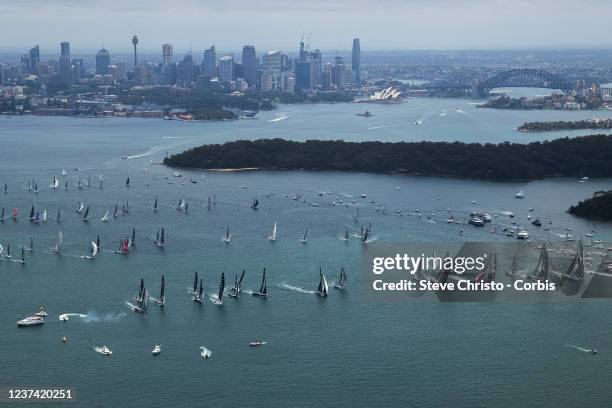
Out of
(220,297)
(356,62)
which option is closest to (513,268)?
(220,297)

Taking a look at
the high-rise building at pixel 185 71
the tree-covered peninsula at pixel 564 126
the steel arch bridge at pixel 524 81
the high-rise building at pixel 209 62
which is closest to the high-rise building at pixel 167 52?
the high-rise building at pixel 209 62

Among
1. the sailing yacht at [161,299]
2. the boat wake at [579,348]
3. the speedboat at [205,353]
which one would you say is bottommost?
the speedboat at [205,353]

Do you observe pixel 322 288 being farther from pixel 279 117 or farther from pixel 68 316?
pixel 279 117

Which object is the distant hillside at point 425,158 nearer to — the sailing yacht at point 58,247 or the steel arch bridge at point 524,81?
the sailing yacht at point 58,247

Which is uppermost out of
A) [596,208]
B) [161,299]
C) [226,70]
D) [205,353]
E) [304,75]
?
[226,70]

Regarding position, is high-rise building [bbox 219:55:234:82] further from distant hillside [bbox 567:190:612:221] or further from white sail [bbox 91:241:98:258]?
white sail [bbox 91:241:98:258]

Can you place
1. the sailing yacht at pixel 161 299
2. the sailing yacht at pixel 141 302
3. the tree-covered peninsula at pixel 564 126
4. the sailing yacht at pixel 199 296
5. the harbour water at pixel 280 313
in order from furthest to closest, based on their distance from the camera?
the tree-covered peninsula at pixel 564 126, the sailing yacht at pixel 199 296, the sailing yacht at pixel 161 299, the sailing yacht at pixel 141 302, the harbour water at pixel 280 313
